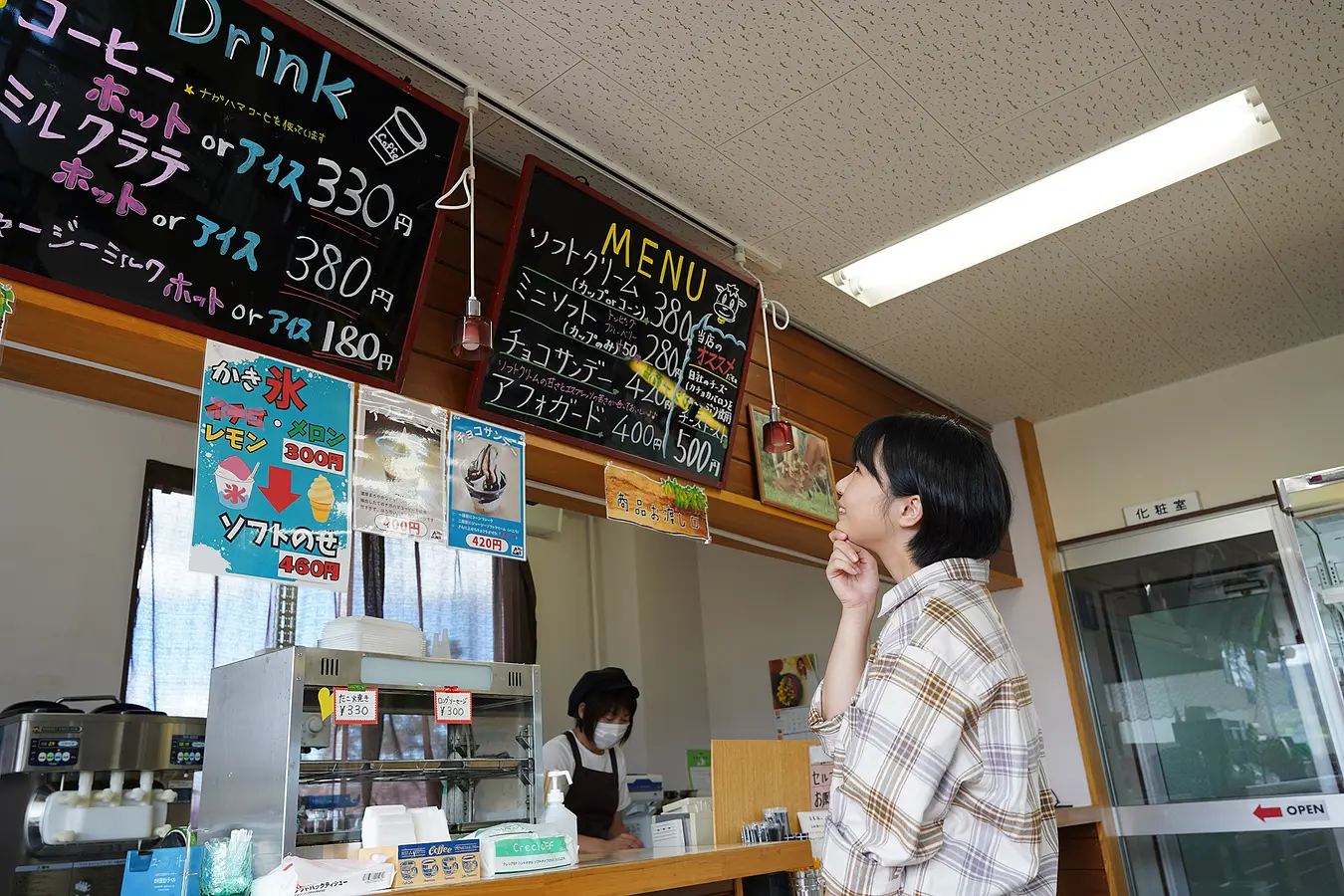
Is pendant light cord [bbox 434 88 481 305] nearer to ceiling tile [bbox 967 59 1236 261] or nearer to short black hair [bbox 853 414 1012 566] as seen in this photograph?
short black hair [bbox 853 414 1012 566]

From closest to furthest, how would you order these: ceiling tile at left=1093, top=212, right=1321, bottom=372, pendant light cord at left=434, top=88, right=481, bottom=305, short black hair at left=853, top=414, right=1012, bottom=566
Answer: short black hair at left=853, top=414, right=1012, bottom=566, pendant light cord at left=434, top=88, right=481, bottom=305, ceiling tile at left=1093, top=212, right=1321, bottom=372

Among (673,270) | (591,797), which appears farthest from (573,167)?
(591,797)

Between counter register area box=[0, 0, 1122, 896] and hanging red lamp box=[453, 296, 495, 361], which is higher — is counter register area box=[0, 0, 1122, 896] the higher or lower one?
the lower one

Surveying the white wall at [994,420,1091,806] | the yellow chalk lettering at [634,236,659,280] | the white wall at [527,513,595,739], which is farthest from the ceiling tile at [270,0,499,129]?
the white wall at [527,513,595,739]

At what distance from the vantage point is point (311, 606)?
527 centimetres

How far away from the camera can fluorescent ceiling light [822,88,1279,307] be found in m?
2.82

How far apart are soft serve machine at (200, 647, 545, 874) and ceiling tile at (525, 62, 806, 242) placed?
1.44 meters

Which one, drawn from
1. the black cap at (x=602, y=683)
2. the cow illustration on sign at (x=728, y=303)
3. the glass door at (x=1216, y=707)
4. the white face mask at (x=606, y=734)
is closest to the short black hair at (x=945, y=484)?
the cow illustration on sign at (x=728, y=303)

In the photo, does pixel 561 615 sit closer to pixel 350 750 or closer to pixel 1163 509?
pixel 1163 509

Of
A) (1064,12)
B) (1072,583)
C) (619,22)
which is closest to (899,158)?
(1064,12)

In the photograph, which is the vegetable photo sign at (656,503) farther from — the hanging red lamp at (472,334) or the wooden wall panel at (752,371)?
the hanging red lamp at (472,334)

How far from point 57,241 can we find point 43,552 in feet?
11.8

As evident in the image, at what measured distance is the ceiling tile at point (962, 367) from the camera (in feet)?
12.6

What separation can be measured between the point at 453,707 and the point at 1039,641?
339 cm
